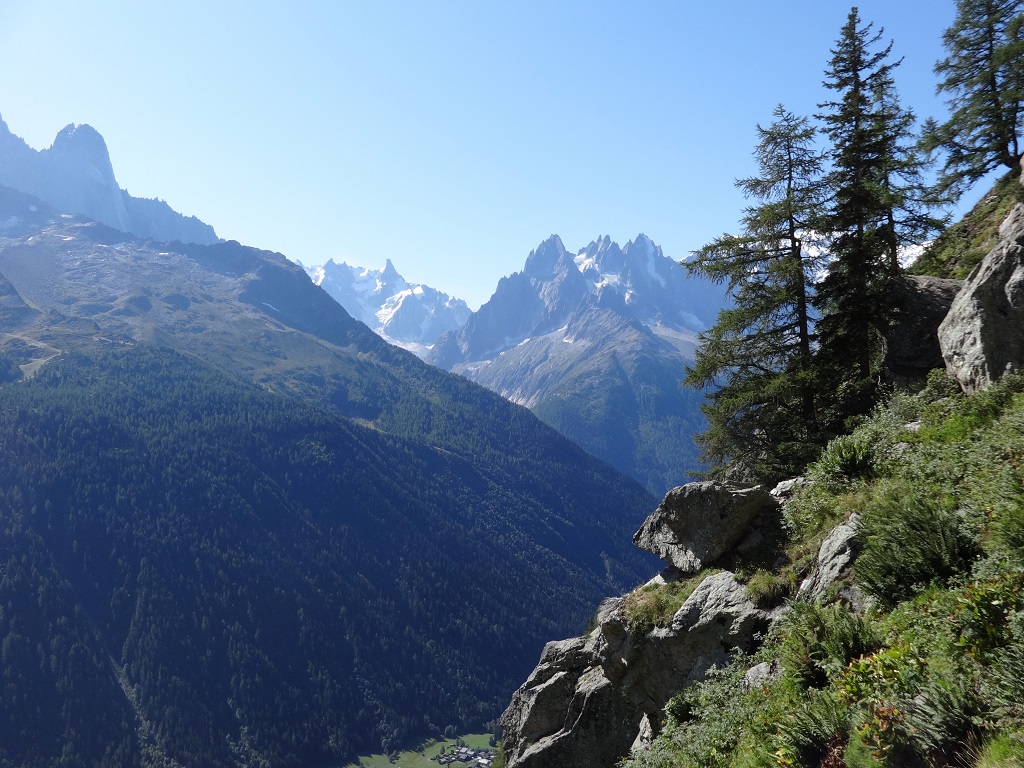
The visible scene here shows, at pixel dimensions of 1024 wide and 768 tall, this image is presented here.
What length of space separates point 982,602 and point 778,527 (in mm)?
9501

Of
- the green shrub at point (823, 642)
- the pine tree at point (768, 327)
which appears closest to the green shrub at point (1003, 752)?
the green shrub at point (823, 642)

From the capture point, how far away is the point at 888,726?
741 cm

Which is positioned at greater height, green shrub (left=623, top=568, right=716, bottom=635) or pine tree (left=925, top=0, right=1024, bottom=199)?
pine tree (left=925, top=0, right=1024, bottom=199)

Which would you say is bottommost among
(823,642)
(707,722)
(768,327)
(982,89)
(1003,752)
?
(707,722)

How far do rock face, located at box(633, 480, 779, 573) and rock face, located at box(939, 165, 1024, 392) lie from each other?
6141 mm

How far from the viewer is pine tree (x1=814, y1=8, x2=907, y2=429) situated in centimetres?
2294

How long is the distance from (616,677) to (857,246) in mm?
17561

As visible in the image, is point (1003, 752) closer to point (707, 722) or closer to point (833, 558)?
point (833, 558)

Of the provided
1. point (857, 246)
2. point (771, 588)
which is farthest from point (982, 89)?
point (771, 588)

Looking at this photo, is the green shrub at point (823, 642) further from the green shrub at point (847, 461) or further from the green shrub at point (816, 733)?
the green shrub at point (847, 461)

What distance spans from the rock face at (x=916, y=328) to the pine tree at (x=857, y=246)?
1.43 ft

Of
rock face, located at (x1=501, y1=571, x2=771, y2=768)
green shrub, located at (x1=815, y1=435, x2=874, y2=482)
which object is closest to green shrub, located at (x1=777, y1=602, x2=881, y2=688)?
rock face, located at (x1=501, y1=571, x2=771, y2=768)

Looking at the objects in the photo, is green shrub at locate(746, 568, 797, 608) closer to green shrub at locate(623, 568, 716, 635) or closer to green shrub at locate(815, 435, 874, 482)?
green shrub at locate(623, 568, 716, 635)

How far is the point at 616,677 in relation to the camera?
19.6 meters
